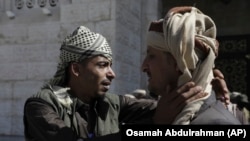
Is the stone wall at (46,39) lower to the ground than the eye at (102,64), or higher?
lower

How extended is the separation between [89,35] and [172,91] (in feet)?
2.61

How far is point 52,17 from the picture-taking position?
555cm

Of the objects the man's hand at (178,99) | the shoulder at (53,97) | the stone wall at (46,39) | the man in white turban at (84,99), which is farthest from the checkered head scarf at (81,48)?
the stone wall at (46,39)

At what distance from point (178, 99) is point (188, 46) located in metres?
0.19

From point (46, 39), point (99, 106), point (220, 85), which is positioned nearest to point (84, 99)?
point (99, 106)

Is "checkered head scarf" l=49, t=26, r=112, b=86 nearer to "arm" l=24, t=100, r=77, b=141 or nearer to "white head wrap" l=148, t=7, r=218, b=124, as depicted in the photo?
"arm" l=24, t=100, r=77, b=141

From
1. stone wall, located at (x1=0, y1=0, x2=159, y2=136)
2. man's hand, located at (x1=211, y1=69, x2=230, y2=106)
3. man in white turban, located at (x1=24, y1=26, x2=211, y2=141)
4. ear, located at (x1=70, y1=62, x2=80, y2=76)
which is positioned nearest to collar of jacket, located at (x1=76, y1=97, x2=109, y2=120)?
man in white turban, located at (x1=24, y1=26, x2=211, y2=141)

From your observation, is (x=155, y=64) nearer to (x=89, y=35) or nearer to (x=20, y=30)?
(x=89, y=35)

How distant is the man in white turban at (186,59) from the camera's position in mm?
1427

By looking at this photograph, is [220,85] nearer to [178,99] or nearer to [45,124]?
[178,99]

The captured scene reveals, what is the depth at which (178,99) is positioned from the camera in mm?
1441

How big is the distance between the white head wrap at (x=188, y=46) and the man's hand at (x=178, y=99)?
0.02m

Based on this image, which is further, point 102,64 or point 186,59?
point 102,64

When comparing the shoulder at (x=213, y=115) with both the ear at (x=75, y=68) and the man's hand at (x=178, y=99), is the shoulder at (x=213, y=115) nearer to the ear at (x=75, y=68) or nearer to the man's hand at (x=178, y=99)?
the man's hand at (x=178, y=99)
